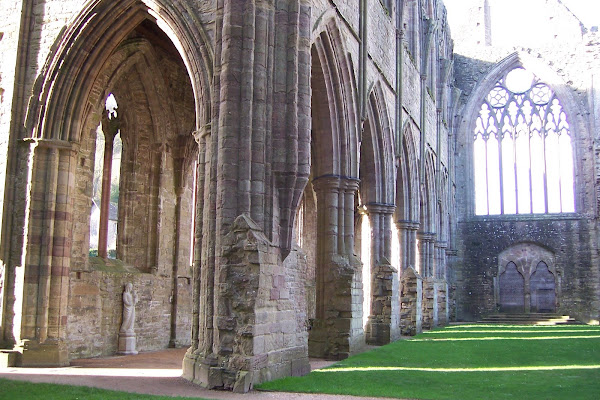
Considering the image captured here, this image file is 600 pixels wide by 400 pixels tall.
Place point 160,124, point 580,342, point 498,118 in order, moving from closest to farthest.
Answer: point 160,124 → point 580,342 → point 498,118

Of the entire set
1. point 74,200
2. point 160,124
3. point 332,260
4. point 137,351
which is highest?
point 160,124

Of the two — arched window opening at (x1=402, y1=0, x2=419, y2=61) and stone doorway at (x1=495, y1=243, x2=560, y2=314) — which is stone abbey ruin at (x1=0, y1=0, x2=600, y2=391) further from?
stone doorway at (x1=495, y1=243, x2=560, y2=314)

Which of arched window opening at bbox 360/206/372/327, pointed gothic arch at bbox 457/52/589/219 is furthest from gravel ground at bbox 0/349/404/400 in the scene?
pointed gothic arch at bbox 457/52/589/219

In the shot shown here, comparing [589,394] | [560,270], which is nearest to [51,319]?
[589,394]

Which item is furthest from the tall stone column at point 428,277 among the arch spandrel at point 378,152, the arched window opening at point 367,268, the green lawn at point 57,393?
the green lawn at point 57,393

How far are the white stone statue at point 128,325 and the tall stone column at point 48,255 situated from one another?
6.87ft

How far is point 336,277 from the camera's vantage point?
12477mm

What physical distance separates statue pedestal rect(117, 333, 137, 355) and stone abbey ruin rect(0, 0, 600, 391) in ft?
0.43

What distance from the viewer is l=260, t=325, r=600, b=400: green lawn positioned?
26.7ft

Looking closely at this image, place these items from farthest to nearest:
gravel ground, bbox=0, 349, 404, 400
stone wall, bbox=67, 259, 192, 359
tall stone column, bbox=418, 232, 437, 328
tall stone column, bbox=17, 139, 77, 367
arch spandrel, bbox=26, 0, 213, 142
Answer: tall stone column, bbox=418, 232, 437, 328 < stone wall, bbox=67, 259, 192, 359 < arch spandrel, bbox=26, 0, 213, 142 < tall stone column, bbox=17, 139, 77, 367 < gravel ground, bbox=0, 349, 404, 400

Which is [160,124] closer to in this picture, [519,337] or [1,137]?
[1,137]

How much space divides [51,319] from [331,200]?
213 inches

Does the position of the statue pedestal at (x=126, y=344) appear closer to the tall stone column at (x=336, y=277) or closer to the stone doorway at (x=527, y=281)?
the tall stone column at (x=336, y=277)

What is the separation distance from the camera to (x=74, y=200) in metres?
11.9
